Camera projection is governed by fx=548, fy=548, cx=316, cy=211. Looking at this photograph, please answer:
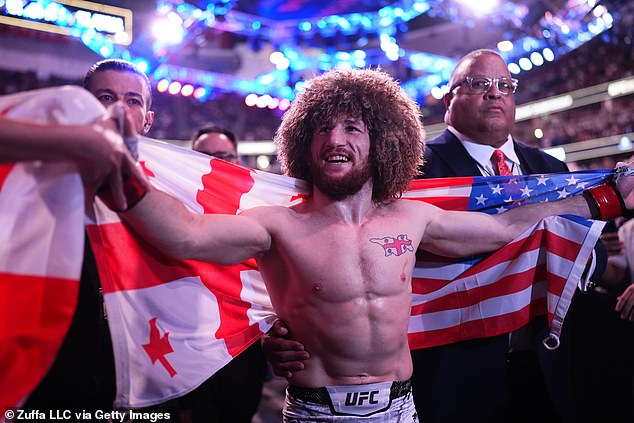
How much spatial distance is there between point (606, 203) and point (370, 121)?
3.78ft

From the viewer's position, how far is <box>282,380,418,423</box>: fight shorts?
1865 mm

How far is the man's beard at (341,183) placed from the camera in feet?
6.63

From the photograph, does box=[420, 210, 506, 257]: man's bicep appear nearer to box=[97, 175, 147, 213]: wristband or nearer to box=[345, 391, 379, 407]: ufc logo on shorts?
box=[345, 391, 379, 407]: ufc logo on shorts

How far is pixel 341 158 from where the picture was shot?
6.66ft

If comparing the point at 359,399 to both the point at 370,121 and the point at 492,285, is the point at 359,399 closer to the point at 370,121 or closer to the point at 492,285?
the point at 492,285

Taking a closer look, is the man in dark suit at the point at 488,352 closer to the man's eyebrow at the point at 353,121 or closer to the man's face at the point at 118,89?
the man's eyebrow at the point at 353,121

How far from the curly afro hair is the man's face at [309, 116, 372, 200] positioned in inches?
1.8

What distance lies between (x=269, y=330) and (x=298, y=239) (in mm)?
413

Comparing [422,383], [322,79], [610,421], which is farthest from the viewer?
[610,421]

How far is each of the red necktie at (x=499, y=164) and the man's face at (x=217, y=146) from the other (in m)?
1.75

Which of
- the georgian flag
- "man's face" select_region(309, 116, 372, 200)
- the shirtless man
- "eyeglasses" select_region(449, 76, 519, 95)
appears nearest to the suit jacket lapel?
"eyeglasses" select_region(449, 76, 519, 95)

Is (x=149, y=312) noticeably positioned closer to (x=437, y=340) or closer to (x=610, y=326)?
(x=437, y=340)

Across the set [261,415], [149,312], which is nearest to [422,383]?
[149,312]

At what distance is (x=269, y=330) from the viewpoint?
212 centimetres
